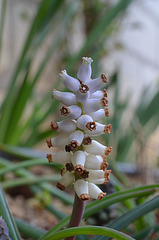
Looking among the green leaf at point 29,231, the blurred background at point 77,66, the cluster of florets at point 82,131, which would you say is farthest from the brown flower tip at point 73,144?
the blurred background at point 77,66

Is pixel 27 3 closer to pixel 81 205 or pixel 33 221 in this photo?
pixel 33 221

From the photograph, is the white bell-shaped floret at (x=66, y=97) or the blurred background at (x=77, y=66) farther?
the blurred background at (x=77, y=66)

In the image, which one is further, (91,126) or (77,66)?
(77,66)

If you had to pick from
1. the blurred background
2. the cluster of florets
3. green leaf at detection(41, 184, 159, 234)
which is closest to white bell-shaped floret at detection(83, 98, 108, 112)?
the cluster of florets

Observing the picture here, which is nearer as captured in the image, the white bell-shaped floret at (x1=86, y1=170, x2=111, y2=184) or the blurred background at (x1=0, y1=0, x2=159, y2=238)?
the white bell-shaped floret at (x1=86, y1=170, x2=111, y2=184)

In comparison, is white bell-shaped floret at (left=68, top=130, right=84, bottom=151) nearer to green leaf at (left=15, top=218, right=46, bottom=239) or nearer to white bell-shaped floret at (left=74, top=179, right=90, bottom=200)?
white bell-shaped floret at (left=74, top=179, right=90, bottom=200)

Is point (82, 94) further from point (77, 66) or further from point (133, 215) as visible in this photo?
point (77, 66)

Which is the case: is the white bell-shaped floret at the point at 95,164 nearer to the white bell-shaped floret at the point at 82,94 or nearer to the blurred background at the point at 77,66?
the white bell-shaped floret at the point at 82,94

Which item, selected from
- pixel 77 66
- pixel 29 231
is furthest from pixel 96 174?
pixel 77 66
